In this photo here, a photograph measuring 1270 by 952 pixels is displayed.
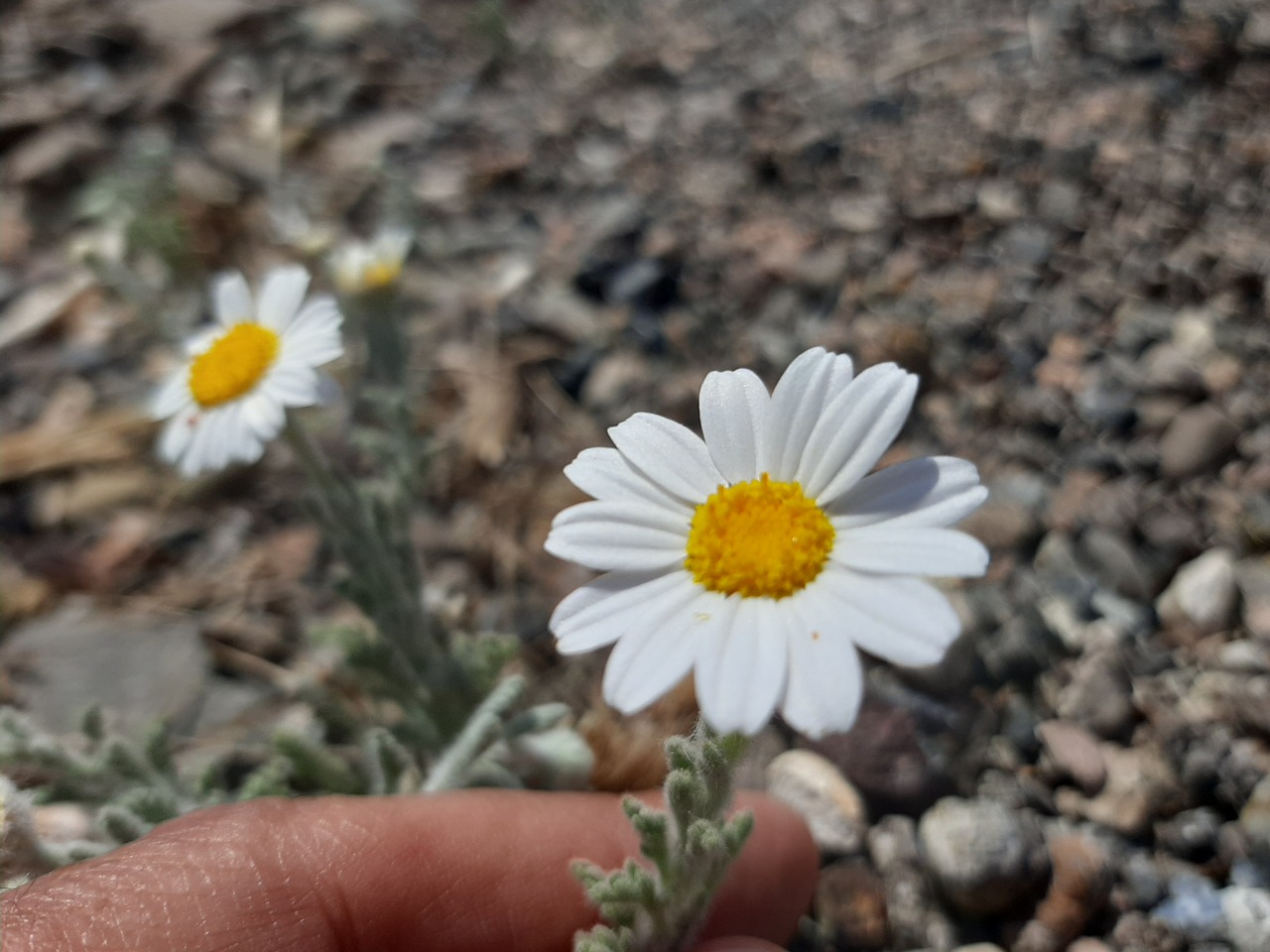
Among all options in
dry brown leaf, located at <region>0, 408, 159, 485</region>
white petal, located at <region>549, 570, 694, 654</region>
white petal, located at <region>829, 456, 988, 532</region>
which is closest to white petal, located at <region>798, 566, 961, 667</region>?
white petal, located at <region>829, 456, 988, 532</region>

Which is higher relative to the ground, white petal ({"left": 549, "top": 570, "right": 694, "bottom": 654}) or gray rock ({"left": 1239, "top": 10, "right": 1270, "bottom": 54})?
white petal ({"left": 549, "top": 570, "right": 694, "bottom": 654})

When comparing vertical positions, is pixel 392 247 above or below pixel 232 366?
below

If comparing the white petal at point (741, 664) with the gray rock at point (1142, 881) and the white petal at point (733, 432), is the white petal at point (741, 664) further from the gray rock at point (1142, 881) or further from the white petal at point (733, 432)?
the gray rock at point (1142, 881)

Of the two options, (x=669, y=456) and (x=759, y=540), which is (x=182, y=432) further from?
(x=759, y=540)

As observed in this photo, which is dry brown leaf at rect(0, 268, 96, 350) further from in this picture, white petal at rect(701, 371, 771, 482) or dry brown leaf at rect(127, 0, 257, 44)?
white petal at rect(701, 371, 771, 482)

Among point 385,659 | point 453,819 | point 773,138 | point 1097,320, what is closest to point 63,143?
point 773,138

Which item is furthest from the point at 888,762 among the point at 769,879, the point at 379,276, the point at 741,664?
the point at 379,276

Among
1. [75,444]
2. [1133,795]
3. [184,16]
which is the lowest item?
[1133,795]
